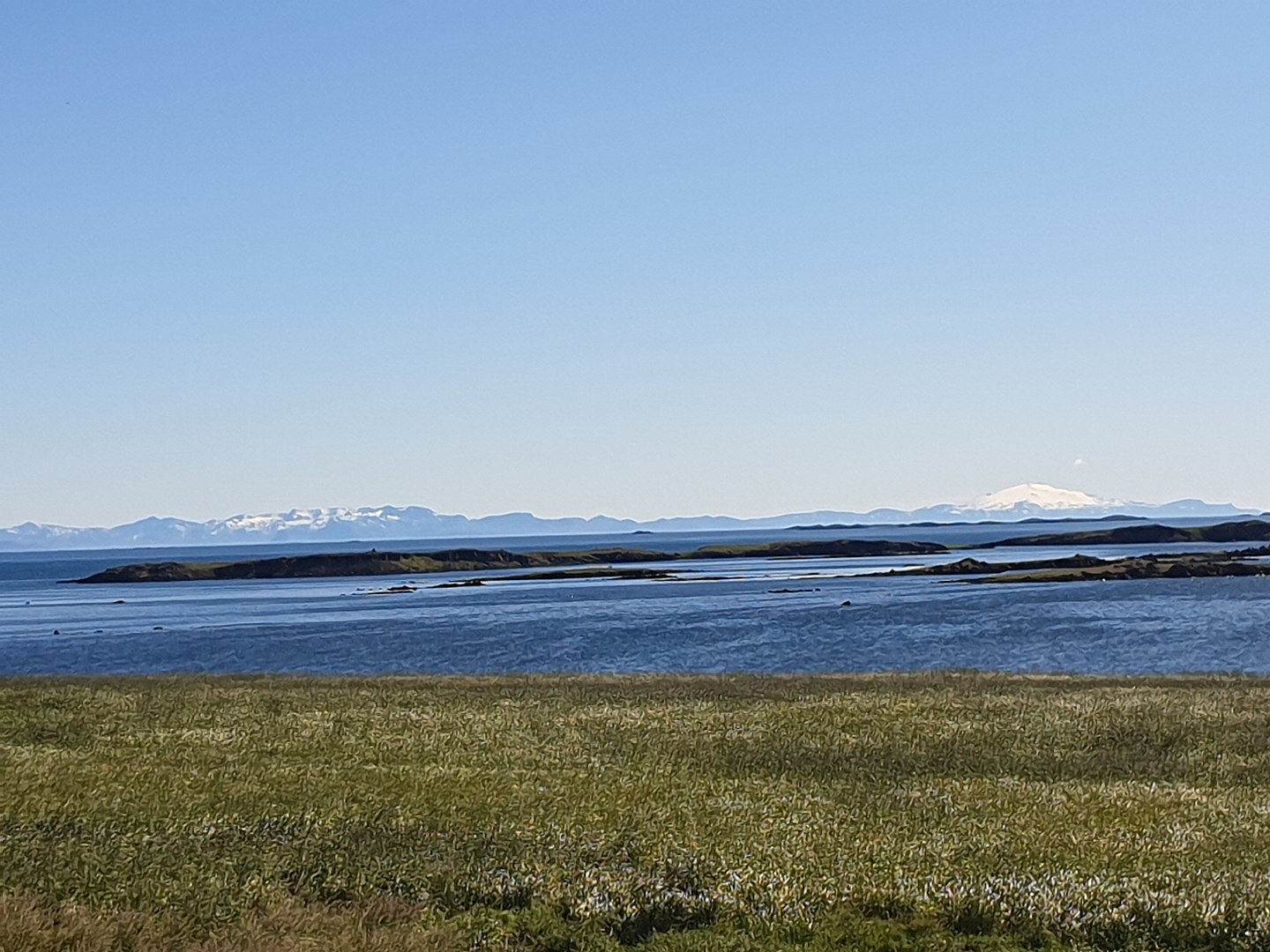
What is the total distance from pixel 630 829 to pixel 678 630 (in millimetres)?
69445

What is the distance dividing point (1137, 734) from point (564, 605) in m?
91.7

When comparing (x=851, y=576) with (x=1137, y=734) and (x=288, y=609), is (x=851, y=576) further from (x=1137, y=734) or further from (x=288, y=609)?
(x=1137, y=734)

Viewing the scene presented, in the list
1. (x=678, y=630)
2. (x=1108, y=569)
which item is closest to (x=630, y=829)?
(x=678, y=630)

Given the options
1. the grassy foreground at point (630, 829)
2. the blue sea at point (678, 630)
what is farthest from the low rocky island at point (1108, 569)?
the grassy foreground at point (630, 829)

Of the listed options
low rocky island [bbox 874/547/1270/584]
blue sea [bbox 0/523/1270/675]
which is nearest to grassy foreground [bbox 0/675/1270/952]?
Result: blue sea [bbox 0/523/1270/675]

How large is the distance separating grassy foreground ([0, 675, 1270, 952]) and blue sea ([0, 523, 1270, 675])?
30.8 meters

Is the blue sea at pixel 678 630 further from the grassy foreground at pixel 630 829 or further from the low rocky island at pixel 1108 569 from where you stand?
the grassy foreground at pixel 630 829

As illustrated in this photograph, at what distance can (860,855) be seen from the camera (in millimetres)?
16031

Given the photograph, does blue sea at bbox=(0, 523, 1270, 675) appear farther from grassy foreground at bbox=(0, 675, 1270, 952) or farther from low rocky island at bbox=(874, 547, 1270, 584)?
grassy foreground at bbox=(0, 675, 1270, 952)

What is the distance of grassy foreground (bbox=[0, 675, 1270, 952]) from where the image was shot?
1362cm

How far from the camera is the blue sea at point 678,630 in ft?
216

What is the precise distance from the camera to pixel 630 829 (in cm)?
1748

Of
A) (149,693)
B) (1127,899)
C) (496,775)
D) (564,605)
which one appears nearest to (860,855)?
(1127,899)

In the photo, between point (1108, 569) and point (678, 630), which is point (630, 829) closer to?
point (678, 630)
